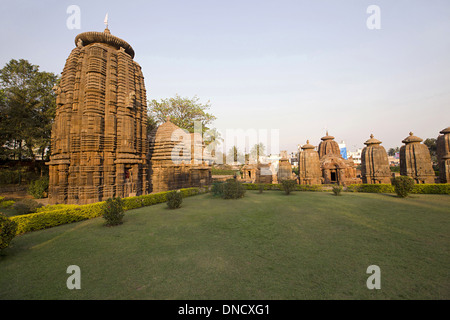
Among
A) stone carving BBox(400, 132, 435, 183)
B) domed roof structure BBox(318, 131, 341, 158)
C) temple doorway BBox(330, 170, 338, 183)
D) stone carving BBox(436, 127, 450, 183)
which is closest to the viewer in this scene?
stone carving BBox(436, 127, 450, 183)

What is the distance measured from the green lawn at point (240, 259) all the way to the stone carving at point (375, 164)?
9845 millimetres

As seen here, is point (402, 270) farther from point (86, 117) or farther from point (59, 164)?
point (59, 164)

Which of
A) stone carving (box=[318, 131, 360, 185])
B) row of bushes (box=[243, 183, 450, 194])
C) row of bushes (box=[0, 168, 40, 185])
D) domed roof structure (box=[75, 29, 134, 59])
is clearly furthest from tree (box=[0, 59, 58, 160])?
stone carving (box=[318, 131, 360, 185])

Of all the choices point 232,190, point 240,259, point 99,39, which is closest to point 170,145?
point 232,190

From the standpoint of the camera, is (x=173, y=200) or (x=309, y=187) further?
(x=309, y=187)

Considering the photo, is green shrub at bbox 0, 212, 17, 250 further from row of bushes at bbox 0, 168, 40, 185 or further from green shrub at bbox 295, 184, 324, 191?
row of bushes at bbox 0, 168, 40, 185

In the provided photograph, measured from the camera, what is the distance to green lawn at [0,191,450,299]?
133 inches

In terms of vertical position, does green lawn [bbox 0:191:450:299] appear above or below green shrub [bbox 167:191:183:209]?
below

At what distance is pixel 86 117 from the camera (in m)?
12.8

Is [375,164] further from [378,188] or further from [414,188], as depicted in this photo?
[414,188]

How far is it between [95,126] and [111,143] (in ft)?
4.79

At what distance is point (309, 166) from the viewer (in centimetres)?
1928
